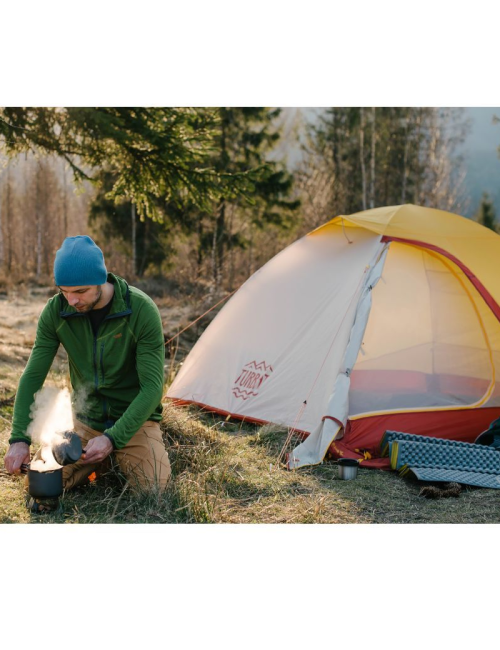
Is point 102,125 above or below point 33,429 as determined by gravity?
above

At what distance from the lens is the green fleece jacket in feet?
9.17

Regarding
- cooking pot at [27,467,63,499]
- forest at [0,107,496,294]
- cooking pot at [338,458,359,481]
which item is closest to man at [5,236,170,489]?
cooking pot at [27,467,63,499]

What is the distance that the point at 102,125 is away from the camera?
5164 mm

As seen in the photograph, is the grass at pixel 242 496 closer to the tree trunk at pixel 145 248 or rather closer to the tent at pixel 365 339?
the tent at pixel 365 339

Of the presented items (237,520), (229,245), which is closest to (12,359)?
(237,520)

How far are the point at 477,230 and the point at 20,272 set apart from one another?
9.76 meters

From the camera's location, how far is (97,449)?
2588 millimetres

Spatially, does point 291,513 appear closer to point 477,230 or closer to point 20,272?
point 477,230

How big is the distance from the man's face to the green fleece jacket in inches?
3.5

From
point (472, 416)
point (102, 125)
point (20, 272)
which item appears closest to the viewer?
point (472, 416)

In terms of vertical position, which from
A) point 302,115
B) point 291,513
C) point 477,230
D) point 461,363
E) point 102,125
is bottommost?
point 291,513

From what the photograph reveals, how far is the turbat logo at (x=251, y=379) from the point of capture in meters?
4.21

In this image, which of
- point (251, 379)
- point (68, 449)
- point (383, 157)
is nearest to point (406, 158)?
point (383, 157)

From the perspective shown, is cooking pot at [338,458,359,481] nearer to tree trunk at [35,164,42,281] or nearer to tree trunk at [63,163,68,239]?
tree trunk at [35,164,42,281]
